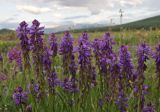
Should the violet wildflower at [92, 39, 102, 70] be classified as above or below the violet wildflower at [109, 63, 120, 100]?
above

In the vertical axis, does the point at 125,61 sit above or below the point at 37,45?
below

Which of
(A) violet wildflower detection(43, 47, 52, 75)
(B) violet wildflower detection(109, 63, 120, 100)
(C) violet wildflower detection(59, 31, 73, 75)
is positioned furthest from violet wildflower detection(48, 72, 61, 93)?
(B) violet wildflower detection(109, 63, 120, 100)

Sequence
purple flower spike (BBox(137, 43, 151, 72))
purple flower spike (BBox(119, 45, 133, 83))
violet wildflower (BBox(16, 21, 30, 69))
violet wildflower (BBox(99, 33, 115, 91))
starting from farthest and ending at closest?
1. violet wildflower (BBox(99, 33, 115, 91))
2. violet wildflower (BBox(16, 21, 30, 69))
3. purple flower spike (BBox(119, 45, 133, 83))
4. purple flower spike (BBox(137, 43, 151, 72))

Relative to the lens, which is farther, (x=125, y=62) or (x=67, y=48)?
(x=67, y=48)

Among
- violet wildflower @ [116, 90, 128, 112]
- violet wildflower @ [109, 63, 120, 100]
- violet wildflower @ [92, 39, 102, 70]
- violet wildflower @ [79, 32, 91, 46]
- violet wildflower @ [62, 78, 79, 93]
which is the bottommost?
violet wildflower @ [116, 90, 128, 112]

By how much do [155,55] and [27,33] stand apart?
61.0 inches

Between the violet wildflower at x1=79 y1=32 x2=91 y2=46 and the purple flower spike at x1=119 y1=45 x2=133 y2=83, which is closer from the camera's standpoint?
the purple flower spike at x1=119 y1=45 x2=133 y2=83

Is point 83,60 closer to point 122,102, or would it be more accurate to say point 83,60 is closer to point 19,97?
point 122,102

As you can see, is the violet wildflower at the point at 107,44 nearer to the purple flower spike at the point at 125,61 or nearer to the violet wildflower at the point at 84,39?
the violet wildflower at the point at 84,39

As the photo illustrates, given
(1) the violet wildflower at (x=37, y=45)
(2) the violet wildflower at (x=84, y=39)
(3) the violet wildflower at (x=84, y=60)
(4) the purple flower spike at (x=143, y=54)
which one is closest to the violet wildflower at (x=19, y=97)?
(1) the violet wildflower at (x=37, y=45)

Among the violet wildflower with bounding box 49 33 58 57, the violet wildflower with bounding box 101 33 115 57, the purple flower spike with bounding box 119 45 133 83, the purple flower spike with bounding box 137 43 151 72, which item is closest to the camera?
the purple flower spike with bounding box 137 43 151 72

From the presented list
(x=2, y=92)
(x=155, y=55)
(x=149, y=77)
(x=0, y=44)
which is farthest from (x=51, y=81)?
(x=0, y=44)

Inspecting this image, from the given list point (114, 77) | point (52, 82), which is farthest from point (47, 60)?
point (114, 77)

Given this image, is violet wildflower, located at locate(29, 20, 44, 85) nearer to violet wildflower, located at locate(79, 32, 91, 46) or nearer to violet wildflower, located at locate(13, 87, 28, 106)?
violet wildflower, located at locate(13, 87, 28, 106)
